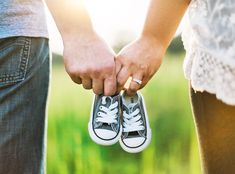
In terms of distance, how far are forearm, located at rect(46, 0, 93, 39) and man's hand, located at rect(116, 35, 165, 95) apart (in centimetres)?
13

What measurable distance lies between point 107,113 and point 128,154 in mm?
2625

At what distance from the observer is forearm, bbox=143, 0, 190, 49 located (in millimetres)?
1570

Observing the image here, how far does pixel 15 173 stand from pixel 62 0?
519 millimetres

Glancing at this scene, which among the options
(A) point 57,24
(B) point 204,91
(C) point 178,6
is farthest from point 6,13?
(B) point 204,91

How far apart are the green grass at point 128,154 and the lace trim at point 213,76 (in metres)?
2.57

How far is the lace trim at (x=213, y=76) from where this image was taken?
129 centimetres

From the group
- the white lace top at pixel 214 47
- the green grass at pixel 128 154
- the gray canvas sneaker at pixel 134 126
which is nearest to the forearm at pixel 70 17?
the gray canvas sneaker at pixel 134 126

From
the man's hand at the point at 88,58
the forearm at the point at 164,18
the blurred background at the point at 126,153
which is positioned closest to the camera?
the forearm at the point at 164,18

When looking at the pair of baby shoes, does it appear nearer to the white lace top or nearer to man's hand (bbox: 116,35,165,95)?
man's hand (bbox: 116,35,165,95)

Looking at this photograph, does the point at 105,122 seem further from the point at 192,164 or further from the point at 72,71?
the point at 192,164

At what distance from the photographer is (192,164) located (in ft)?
12.9

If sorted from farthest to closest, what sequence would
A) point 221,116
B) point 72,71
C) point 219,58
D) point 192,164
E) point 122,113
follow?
1. point 192,164
2. point 122,113
3. point 72,71
4. point 221,116
5. point 219,58

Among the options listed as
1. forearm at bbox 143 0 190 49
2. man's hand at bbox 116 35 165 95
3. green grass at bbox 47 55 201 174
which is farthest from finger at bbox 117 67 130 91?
green grass at bbox 47 55 201 174

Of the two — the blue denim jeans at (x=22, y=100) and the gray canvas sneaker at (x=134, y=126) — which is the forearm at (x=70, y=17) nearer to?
the blue denim jeans at (x=22, y=100)
